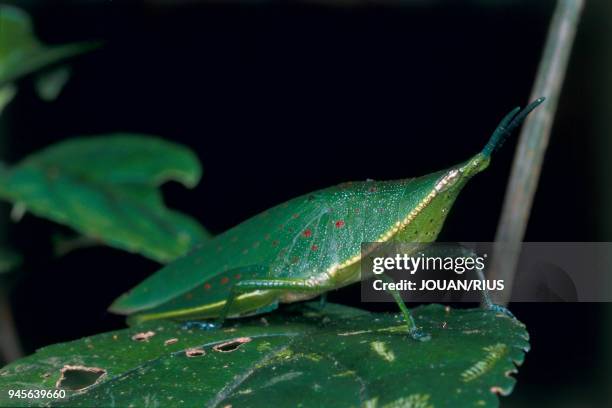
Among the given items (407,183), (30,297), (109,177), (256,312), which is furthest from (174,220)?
(407,183)

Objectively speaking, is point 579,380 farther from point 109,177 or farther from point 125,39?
point 125,39

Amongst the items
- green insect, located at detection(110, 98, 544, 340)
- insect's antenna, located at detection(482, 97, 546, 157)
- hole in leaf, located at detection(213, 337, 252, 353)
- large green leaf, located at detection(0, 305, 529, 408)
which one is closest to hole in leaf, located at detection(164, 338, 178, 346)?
large green leaf, located at detection(0, 305, 529, 408)

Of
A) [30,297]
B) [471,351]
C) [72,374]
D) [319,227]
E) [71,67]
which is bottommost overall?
[30,297]

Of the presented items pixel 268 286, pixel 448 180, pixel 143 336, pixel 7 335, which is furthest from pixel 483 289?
pixel 7 335

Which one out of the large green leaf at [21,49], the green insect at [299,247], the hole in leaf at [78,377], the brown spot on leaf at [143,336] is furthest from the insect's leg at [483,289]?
the large green leaf at [21,49]

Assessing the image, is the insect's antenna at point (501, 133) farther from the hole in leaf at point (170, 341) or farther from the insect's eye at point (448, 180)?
the hole in leaf at point (170, 341)

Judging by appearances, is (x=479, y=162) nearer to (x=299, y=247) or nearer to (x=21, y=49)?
(x=299, y=247)
